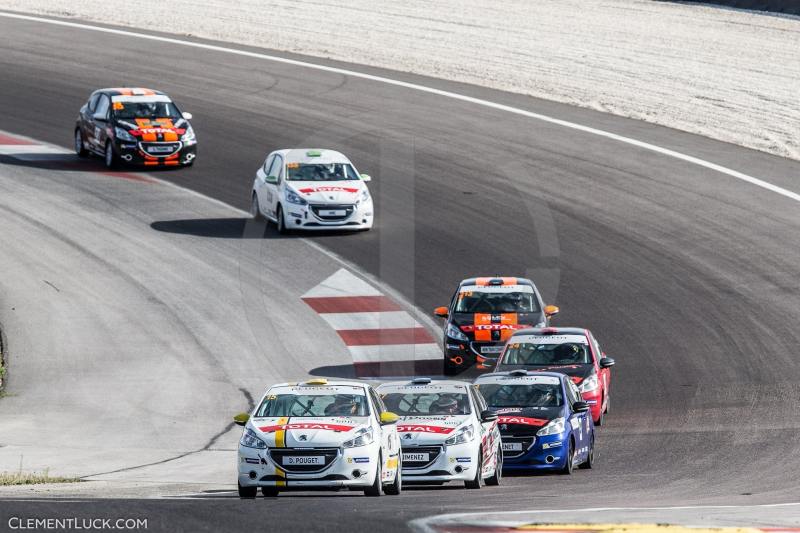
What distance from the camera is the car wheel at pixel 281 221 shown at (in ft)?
116

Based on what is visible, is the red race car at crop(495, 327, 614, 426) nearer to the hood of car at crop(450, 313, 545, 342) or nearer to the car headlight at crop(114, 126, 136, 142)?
the hood of car at crop(450, 313, 545, 342)

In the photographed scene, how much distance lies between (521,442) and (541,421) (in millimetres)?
416

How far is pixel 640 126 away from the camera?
4556cm

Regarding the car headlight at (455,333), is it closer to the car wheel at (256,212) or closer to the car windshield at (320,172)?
the car windshield at (320,172)

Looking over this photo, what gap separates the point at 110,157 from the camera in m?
40.5

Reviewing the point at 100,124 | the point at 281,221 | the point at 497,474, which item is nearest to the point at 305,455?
the point at 497,474

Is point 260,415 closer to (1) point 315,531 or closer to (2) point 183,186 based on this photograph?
(1) point 315,531

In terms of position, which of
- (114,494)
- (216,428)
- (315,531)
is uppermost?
(315,531)

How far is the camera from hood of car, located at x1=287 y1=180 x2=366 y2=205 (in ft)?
114

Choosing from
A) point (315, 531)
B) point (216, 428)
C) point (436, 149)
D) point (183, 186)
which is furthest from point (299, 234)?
point (315, 531)

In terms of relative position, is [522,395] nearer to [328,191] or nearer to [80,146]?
[328,191]

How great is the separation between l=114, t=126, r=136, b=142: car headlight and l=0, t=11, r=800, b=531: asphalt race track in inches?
65.4

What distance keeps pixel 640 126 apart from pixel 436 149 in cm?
692
